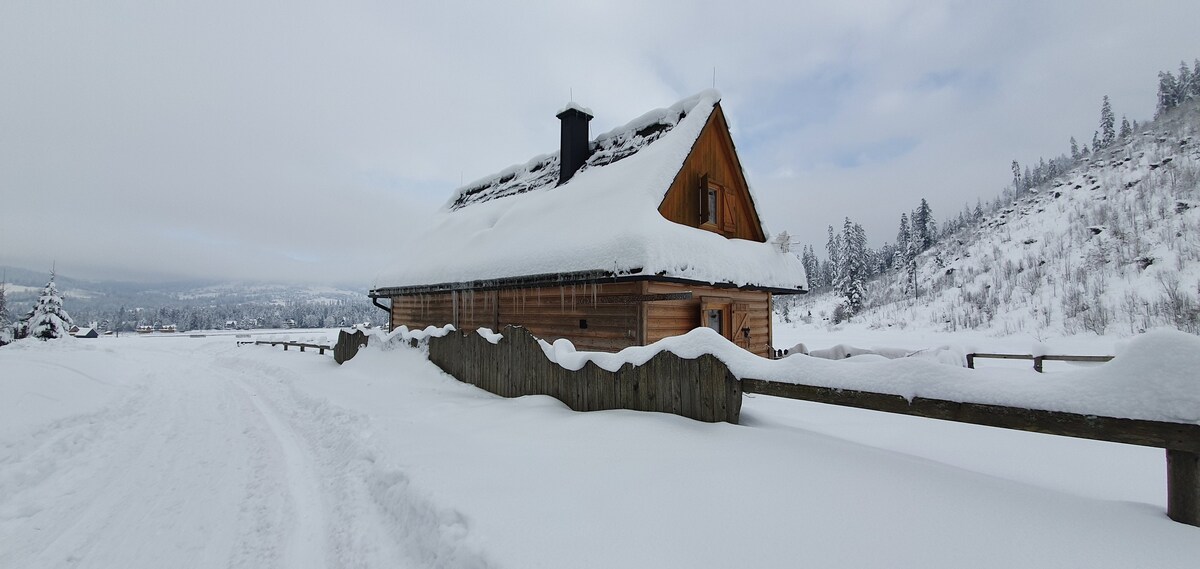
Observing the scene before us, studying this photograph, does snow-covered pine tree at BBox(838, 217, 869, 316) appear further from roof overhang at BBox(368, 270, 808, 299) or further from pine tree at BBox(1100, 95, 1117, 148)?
pine tree at BBox(1100, 95, 1117, 148)

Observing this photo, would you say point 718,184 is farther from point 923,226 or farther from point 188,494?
point 923,226

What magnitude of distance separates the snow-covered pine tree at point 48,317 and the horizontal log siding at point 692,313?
5572 centimetres

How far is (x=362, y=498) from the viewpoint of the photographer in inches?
165

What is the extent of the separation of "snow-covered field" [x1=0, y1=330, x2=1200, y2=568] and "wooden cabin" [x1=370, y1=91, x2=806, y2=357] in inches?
137

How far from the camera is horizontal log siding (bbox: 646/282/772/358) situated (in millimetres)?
9508

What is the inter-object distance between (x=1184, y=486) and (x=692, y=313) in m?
8.14

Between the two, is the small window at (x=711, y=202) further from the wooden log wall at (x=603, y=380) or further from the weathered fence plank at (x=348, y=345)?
the weathered fence plank at (x=348, y=345)

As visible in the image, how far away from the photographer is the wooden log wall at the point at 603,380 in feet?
15.4

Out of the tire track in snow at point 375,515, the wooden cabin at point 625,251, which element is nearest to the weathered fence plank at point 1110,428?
the tire track in snow at point 375,515

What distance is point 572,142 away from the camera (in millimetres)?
14445

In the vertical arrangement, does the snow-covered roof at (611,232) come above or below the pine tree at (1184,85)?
below

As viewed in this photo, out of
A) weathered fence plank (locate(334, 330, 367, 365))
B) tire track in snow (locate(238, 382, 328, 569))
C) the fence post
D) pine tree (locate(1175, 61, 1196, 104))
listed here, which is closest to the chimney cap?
weathered fence plank (locate(334, 330, 367, 365))

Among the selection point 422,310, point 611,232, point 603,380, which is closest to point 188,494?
point 603,380

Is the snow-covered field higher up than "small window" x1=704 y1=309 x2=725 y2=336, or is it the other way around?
"small window" x1=704 y1=309 x2=725 y2=336
